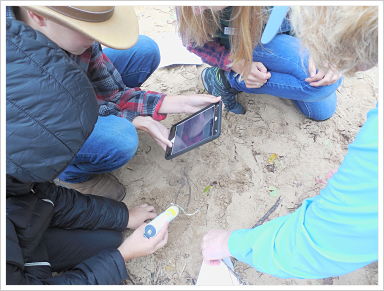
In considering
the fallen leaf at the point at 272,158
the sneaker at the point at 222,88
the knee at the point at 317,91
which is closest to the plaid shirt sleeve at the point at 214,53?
the sneaker at the point at 222,88

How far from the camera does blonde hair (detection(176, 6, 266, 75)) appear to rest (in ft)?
4.33

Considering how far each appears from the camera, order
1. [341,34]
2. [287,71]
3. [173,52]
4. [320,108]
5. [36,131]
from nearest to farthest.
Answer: [341,34]
[36,131]
[287,71]
[320,108]
[173,52]

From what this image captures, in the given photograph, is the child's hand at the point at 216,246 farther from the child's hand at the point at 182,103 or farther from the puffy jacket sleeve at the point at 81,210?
the child's hand at the point at 182,103

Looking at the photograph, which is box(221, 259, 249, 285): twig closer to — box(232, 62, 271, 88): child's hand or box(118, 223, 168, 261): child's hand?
box(118, 223, 168, 261): child's hand

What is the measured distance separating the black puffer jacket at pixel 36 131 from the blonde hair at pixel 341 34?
0.60 m

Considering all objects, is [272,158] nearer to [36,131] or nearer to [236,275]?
[236,275]

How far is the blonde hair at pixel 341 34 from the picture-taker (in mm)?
698

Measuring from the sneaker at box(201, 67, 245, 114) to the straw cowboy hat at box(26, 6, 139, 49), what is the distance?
63 cm

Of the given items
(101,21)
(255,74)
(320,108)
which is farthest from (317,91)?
(101,21)

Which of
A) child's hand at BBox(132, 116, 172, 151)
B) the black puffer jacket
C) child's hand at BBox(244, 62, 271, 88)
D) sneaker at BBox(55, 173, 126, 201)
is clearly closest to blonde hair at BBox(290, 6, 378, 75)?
the black puffer jacket

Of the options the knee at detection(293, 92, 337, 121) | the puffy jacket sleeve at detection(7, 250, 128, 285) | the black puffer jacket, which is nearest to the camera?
the black puffer jacket

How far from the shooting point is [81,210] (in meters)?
1.34

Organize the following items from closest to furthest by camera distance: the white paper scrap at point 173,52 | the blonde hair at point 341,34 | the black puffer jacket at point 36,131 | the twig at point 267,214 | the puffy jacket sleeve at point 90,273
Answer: the blonde hair at point 341,34 → the black puffer jacket at point 36,131 → the puffy jacket sleeve at point 90,273 → the twig at point 267,214 → the white paper scrap at point 173,52

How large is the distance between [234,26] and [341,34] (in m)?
0.71
